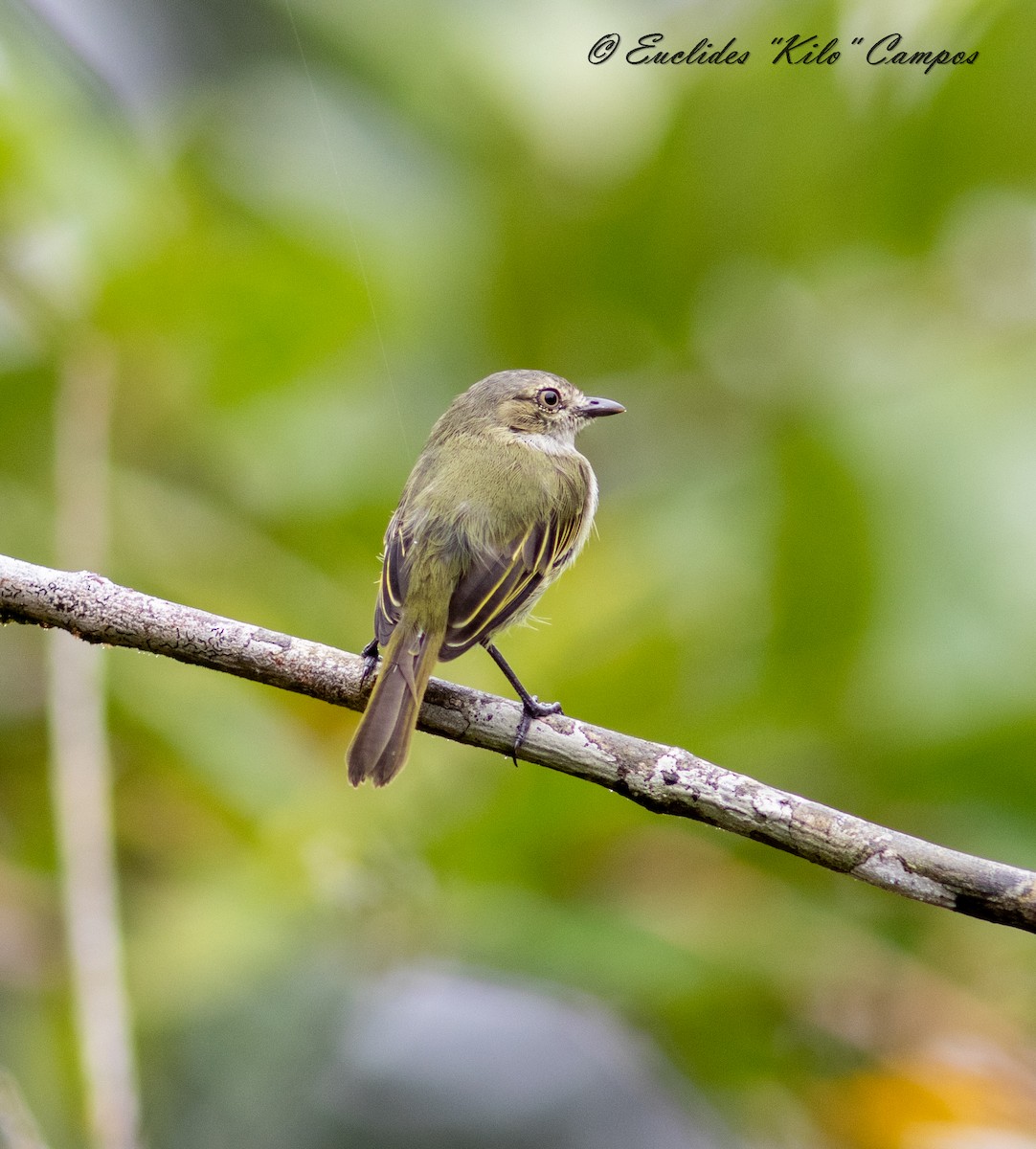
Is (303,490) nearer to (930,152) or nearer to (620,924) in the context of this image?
(620,924)

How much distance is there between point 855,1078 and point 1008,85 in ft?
10.1

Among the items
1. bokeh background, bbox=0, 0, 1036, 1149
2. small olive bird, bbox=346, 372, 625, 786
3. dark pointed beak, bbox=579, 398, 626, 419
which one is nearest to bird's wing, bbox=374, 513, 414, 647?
small olive bird, bbox=346, 372, 625, 786

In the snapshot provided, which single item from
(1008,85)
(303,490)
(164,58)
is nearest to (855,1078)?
(303,490)

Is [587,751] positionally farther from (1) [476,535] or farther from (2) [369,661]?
(1) [476,535]

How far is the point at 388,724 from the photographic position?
3195mm

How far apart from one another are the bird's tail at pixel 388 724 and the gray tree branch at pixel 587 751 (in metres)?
0.11

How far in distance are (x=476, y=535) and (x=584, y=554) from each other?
77 cm

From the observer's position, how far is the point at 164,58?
575 centimetres

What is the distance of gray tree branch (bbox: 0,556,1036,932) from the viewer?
7.98 ft

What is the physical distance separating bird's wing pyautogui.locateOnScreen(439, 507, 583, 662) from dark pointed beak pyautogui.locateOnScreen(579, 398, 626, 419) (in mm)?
673

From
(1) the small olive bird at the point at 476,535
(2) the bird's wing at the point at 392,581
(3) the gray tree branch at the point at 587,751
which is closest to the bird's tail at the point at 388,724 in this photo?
(1) the small olive bird at the point at 476,535

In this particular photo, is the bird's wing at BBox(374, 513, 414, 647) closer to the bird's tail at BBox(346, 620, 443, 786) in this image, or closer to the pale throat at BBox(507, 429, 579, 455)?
the bird's tail at BBox(346, 620, 443, 786)

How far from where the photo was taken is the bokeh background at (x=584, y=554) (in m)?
3.75

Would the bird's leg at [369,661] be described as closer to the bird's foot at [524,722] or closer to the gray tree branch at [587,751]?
the gray tree branch at [587,751]
